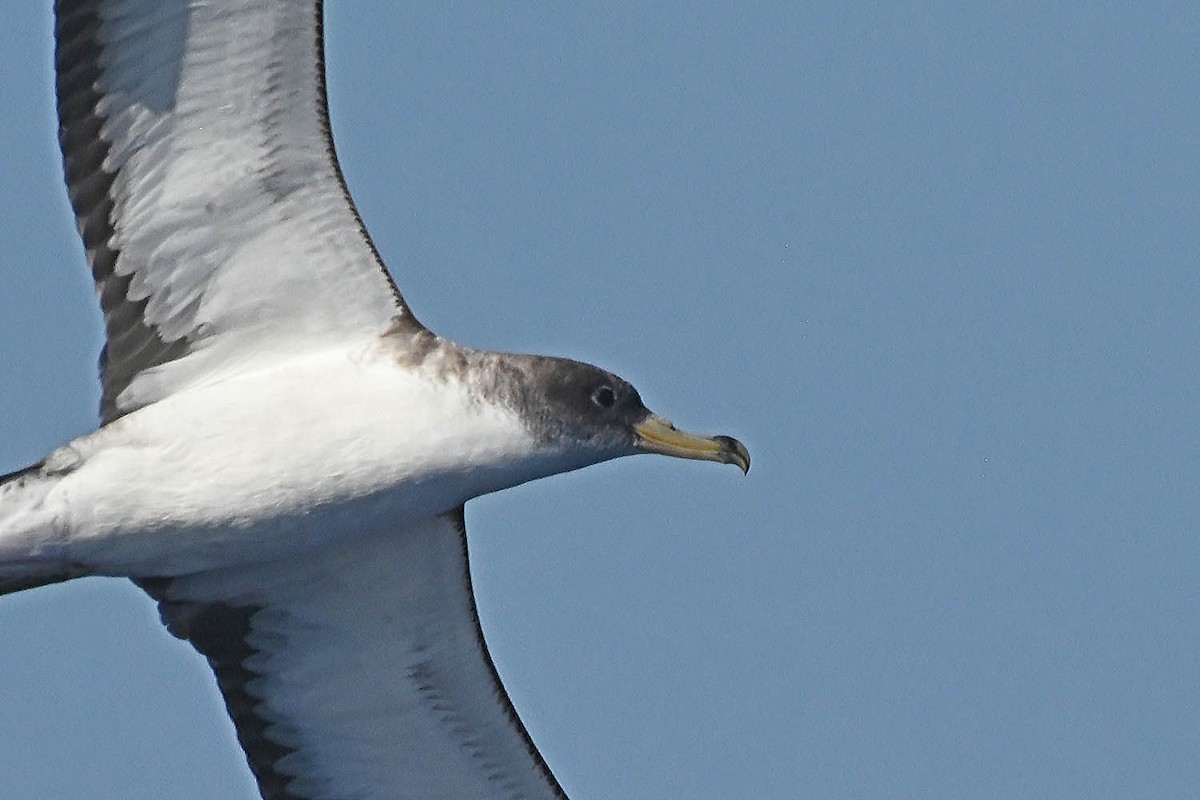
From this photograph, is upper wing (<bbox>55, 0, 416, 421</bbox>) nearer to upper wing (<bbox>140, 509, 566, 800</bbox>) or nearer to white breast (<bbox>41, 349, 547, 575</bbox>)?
white breast (<bbox>41, 349, 547, 575</bbox>)

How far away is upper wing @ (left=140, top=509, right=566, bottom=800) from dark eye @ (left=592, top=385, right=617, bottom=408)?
Result: 4.39 feet

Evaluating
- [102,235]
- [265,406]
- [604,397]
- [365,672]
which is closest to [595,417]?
[604,397]

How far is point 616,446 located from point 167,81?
11.7 ft

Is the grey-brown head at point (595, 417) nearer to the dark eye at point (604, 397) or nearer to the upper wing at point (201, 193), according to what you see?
the dark eye at point (604, 397)

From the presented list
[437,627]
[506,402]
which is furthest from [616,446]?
[437,627]

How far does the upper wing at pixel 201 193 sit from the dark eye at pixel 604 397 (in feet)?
4.36

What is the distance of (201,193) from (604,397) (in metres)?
2.85

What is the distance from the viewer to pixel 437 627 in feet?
52.1

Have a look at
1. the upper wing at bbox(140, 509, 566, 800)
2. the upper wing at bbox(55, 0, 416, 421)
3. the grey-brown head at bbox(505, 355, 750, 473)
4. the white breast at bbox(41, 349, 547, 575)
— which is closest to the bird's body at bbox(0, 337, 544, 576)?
the white breast at bbox(41, 349, 547, 575)

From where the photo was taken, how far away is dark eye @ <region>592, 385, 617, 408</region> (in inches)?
574

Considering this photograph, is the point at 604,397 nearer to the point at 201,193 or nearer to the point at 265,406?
the point at 265,406

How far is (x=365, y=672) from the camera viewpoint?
53.2 feet

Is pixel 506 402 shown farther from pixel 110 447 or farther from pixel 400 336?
pixel 110 447

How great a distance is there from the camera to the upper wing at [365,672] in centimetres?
1545
